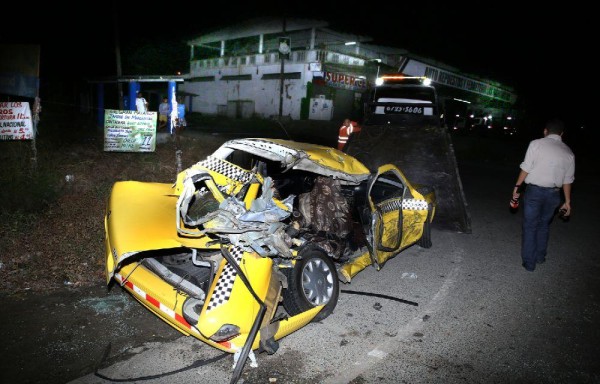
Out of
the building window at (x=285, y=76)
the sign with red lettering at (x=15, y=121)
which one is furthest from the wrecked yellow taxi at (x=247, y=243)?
the building window at (x=285, y=76)

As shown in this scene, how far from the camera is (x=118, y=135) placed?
27.9 feet

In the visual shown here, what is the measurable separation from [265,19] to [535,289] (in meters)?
28.9

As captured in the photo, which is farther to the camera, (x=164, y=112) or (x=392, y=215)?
(x=164, y=112)

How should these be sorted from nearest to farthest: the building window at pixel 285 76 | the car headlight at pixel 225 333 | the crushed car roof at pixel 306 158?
the car headlight at pixel 225 333, the crushed car roof at pixel 306 158, the building window at pixel 285 76

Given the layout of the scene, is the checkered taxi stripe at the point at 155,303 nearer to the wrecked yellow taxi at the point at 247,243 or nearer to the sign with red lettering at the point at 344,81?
the wrecked yellow taxi at the point at 247,243

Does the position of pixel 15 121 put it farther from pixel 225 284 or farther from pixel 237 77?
pixel 237 77

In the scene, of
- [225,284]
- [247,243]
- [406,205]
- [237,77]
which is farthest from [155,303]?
[237,77]

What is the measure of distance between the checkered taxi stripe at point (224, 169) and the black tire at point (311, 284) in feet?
3.79

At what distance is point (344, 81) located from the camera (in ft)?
96.7

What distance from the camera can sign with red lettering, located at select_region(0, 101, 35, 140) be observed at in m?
A: 6.41

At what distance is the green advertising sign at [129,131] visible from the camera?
8.40 m

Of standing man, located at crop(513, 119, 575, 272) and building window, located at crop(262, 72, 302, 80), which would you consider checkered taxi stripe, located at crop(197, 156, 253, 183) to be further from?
building window, located at crop(262, 72, 302, 80)

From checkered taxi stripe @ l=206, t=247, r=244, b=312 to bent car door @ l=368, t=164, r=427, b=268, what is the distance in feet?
6.40

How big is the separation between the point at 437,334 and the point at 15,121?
7.17 metres
